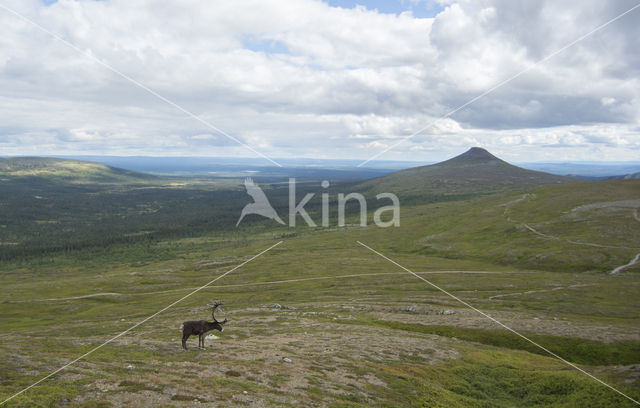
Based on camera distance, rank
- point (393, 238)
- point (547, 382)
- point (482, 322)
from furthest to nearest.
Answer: point (393, 238) → point (482, 322) → point (547, 382)

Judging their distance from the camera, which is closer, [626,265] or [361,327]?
[361,327]

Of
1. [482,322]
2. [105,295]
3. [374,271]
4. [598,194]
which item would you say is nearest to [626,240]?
[598,194]

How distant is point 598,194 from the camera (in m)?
196

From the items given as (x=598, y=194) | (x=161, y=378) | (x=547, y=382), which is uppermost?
(x=598, y=194)

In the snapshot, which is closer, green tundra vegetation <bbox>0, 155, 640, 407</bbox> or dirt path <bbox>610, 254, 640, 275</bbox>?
green tundra vegetation <bbox>0, 155, 640, 407</bbox>

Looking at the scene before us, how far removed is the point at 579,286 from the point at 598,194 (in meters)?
141

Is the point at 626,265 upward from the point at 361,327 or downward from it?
downward

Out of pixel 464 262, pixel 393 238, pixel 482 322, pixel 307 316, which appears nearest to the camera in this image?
pixel 482 322

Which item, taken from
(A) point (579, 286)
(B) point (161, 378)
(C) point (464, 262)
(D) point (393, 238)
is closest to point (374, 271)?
(C) point (464, 262)

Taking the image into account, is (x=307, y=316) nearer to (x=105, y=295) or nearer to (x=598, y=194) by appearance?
(x=105, y=295)

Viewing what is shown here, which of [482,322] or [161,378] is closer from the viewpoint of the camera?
[161,378]

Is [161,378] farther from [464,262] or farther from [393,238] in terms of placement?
[393,238]

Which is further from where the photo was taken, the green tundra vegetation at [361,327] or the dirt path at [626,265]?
the dirt path at [626,265]

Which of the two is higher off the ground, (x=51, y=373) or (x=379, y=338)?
(x=51, y=373)
